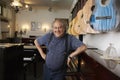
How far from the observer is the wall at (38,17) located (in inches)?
529

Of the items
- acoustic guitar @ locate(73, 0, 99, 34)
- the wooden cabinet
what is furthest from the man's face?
the wooden cabinet

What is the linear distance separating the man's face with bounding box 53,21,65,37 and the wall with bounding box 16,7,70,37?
10.9 m

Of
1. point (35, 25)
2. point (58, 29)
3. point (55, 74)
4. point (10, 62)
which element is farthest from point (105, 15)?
point (35, 25)

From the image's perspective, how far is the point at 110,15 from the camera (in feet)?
6.49

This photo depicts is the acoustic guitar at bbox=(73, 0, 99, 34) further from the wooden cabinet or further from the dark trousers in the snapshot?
the wooden cabinet

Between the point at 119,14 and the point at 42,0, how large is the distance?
326 inches

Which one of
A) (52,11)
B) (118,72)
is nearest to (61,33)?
(118,72)

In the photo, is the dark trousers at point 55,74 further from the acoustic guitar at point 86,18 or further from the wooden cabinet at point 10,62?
the wooden cabinet at point 10,62

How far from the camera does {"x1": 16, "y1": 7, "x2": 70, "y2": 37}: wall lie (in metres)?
13.4

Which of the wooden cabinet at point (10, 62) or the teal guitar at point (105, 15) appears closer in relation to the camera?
the teal guitar at point (105, 15)

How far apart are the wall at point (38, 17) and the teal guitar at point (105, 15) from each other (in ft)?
37.4

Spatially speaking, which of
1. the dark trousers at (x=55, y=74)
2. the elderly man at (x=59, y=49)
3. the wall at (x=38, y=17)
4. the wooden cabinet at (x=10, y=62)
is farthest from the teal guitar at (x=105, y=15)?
the wall at (x=38, y=17)

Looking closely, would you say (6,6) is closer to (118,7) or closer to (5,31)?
(5,31)

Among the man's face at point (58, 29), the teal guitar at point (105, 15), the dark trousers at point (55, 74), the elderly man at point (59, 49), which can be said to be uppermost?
the teal guitar at point (105, 15)
